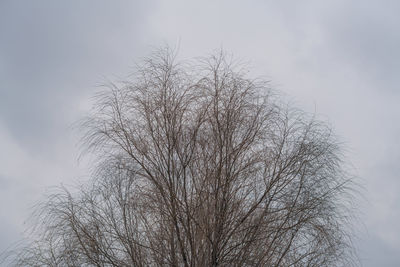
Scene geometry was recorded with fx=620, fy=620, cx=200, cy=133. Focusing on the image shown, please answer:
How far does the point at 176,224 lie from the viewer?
25.9 ft

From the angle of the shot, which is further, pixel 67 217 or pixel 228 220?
pixel 67 217

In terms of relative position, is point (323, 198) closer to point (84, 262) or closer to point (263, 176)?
point (263, 176)

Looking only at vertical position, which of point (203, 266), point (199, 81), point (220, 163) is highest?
point (199, 81)

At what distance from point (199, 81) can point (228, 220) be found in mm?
1987

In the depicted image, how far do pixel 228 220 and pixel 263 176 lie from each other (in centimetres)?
78

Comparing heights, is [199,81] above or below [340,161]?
above

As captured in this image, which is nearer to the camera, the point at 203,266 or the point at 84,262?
the point at 203,266

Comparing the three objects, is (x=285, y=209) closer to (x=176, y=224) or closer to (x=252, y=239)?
(x=252, y=239)

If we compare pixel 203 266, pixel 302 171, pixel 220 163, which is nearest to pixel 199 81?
pixel 220 163

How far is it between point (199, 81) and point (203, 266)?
254 centimetres

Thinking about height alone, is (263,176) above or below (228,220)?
above

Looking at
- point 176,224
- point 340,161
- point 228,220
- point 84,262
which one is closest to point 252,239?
point 228,220

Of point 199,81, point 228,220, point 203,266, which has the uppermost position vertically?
point 199,81

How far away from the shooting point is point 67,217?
8.61 m
